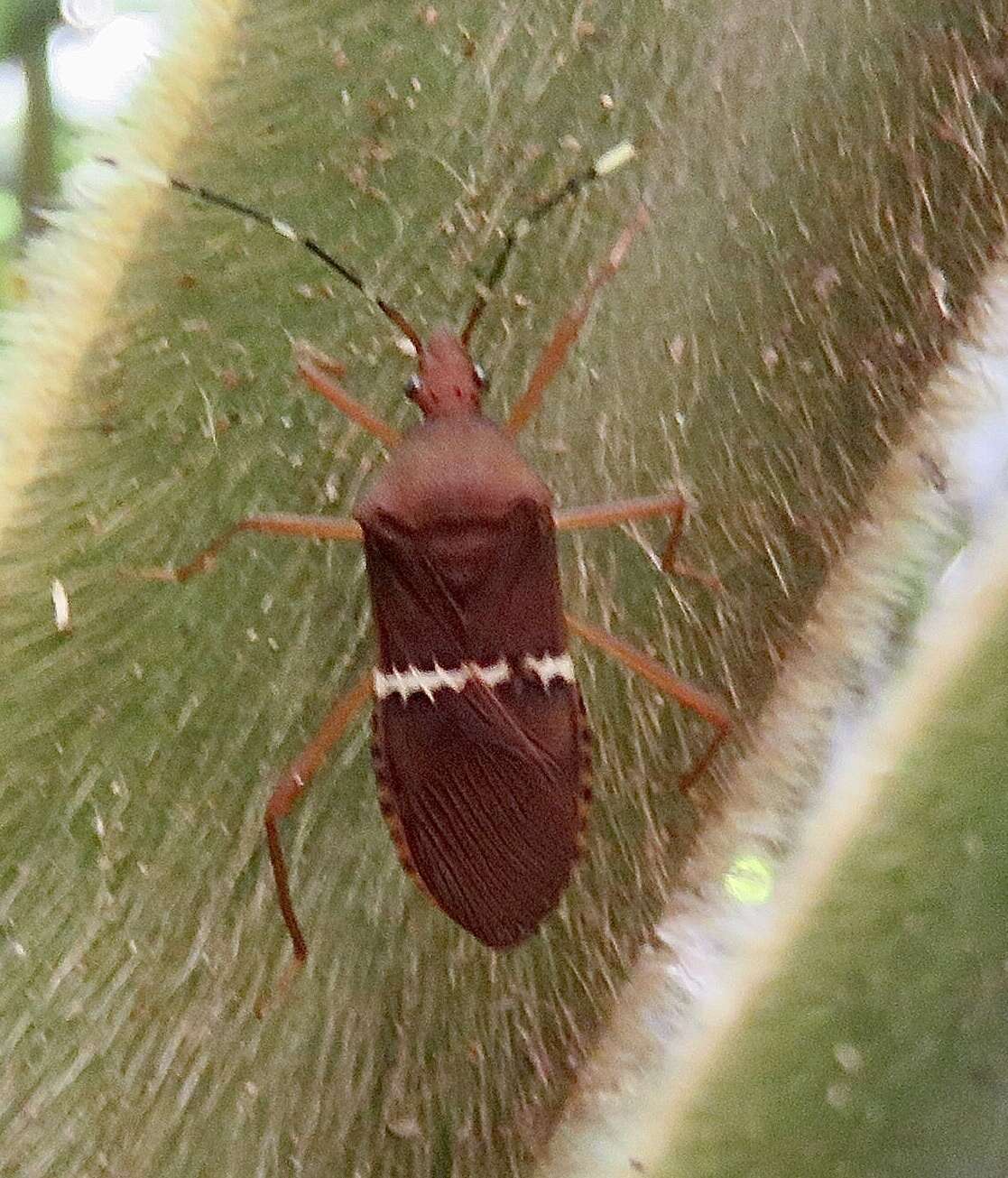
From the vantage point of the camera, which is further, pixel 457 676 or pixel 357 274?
pixel 457 676

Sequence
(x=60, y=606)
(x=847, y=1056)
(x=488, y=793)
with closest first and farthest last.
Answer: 1. (x=847, y=1056)
2. (x=60, y=606)
3. (x=488, y=793)

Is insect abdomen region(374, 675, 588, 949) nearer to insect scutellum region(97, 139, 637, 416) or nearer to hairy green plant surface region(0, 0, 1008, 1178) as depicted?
hairy green plant surface region(0, 0, 1008, 1178)

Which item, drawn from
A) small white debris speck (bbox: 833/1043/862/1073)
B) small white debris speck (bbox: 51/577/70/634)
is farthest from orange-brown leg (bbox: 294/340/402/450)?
small white debris speck (bbox: 833/1043/862/1073)

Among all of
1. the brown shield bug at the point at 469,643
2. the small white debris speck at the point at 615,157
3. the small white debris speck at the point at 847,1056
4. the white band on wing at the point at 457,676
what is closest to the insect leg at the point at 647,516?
the brown shield bug at the point at 469,643

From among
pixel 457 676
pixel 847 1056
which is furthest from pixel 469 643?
pixel 847 1056

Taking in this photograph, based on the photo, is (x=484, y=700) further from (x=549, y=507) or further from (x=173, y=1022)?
(x=173, y=1022)

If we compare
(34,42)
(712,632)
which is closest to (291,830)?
(712,632)

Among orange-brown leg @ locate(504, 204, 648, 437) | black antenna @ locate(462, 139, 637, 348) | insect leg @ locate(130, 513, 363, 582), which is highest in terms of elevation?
black antenna @ locate(462, 139, 637, 348)

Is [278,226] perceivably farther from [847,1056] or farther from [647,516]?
[847,1056]
